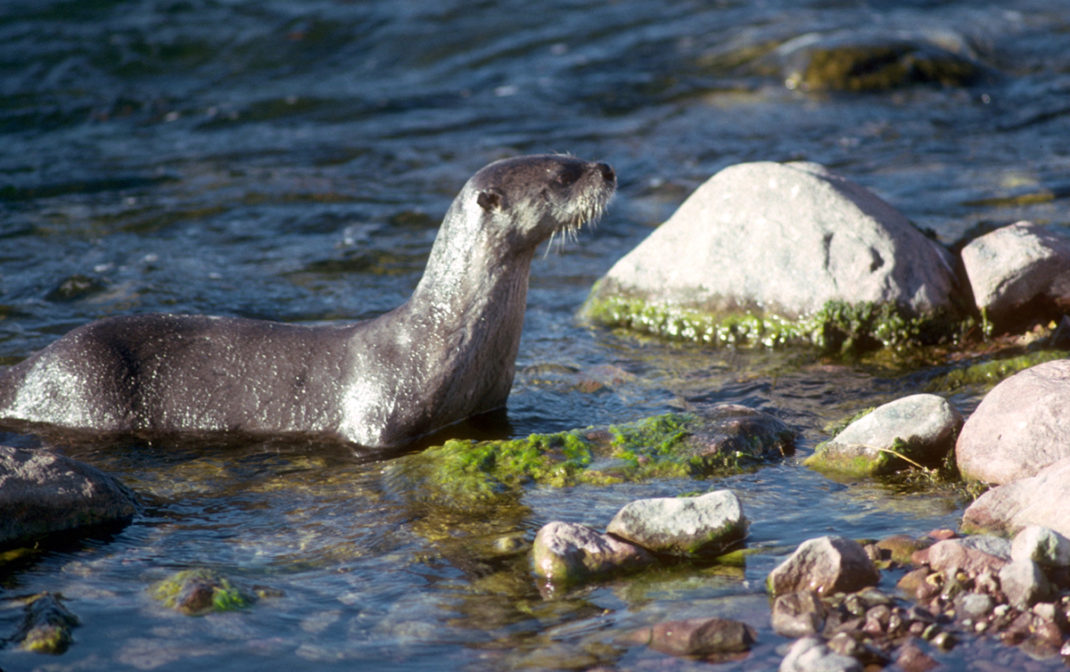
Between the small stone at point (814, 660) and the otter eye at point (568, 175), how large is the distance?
139 inches

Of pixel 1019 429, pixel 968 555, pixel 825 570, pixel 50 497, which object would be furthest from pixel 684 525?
pixel 50 497

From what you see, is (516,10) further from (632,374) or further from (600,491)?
(600,491)

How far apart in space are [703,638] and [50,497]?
302 centimetres

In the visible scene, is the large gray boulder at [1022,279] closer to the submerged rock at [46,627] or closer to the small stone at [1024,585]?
the small stone at [1024,585]

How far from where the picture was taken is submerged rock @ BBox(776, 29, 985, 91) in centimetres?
1438

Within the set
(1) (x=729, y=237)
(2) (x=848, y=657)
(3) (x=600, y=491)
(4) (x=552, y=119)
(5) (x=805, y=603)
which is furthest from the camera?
(4) (x=552, y=119)

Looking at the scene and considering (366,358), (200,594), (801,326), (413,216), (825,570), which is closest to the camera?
(825,570)

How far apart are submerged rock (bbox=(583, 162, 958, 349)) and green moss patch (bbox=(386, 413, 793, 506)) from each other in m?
1.95

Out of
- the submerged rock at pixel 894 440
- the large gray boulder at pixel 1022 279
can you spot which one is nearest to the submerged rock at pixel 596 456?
the submerged rock at pixel 894 440

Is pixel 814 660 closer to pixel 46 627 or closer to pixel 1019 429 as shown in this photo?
pixel 1019 429

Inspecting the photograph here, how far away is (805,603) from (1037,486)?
1.25m

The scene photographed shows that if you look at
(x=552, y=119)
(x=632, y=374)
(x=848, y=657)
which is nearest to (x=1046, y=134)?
(x=552, y=119)

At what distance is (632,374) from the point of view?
25.4 feet

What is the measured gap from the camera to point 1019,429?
530cm
